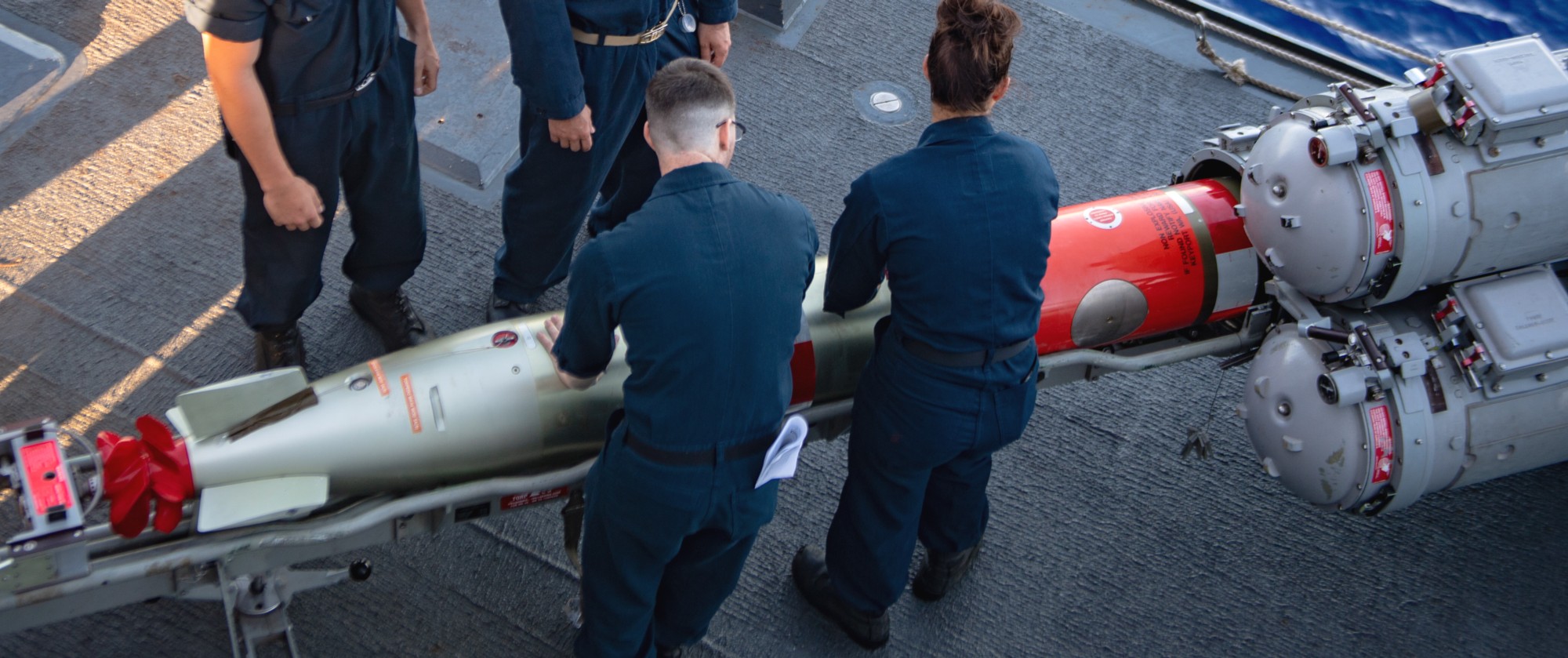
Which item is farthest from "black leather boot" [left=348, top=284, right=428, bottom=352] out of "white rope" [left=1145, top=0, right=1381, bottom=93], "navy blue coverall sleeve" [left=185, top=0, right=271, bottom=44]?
"white rope" [left=1145, top=0, right=1381, bottom=93]

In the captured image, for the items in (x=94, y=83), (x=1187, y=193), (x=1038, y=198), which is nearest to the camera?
(x=1038, y=198)

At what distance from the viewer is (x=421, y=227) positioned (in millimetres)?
2932

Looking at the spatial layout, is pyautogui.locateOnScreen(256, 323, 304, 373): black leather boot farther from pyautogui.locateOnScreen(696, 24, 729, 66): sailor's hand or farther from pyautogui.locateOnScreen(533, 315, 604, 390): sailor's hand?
pyautogui.locateOnScreen(696, 24, 729, 66): sailor's hand

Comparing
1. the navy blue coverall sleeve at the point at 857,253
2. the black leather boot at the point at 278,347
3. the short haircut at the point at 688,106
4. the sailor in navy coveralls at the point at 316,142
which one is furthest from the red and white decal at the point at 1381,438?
the black leather boot at the point at 278,347

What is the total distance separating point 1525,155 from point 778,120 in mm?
2029

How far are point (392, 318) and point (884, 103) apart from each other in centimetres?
171

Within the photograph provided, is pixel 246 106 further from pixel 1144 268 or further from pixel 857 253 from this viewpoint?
pixel 1144 268

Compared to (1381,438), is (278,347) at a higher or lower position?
lower

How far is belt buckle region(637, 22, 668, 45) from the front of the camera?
2.77 metres

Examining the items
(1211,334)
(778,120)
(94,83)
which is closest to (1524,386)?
(1211,334)

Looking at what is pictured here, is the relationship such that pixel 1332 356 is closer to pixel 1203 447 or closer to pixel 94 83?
pixel 1203 447

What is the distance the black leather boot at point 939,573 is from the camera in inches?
110

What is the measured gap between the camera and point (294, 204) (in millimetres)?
2496

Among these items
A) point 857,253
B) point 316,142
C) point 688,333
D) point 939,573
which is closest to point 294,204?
point 316,142
